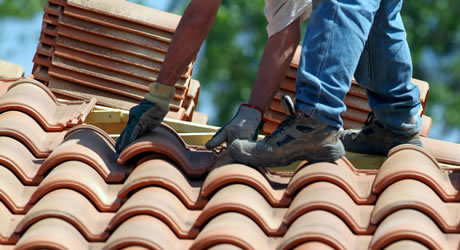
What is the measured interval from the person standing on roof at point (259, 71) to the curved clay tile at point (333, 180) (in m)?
0.39

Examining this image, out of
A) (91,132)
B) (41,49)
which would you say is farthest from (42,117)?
(41,49)

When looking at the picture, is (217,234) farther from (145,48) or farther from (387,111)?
(145,48)

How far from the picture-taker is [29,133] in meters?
3.86

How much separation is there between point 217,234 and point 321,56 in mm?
917

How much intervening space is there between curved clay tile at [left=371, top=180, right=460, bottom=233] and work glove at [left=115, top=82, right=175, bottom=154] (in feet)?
3.56

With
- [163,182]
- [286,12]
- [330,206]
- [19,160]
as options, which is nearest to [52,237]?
[163,182]

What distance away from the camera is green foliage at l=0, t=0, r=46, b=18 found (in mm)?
25656

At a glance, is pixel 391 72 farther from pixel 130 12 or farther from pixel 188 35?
pixel 130 12

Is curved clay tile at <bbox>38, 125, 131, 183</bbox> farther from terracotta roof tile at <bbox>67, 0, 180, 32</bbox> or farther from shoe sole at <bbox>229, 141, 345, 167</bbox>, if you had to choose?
terracotta roof tile at <bbox>67, 0, 180, 32</bbox>

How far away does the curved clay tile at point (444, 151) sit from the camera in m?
4.73

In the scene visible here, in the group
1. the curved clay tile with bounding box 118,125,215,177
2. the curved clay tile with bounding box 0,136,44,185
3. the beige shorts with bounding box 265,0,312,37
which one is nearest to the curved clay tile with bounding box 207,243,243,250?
the curved clay tile with bounding box 118,125,215,177

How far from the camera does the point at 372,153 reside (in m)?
4.07

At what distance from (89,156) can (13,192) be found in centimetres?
34

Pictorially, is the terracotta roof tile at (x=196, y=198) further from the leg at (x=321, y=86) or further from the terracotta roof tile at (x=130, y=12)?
the terracotta roof tile at (x=130, y=12)
